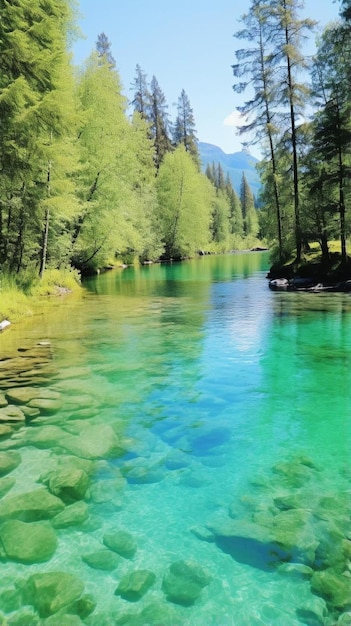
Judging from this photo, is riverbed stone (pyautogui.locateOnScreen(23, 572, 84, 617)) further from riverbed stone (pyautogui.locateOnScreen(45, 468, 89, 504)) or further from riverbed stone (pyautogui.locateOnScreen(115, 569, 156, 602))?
riverbed stone (pyautogui.locateOnScreen(45, 468, 89, 504))

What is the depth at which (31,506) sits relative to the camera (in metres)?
4.51

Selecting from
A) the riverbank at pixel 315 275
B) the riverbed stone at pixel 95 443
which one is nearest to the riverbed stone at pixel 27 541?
the riverbed stone at pixel 95 443

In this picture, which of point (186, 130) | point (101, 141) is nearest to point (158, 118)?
point (186, 130)

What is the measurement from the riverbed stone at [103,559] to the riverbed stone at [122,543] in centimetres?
6

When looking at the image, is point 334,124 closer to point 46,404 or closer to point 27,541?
point 46,404

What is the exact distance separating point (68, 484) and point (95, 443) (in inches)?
41.1

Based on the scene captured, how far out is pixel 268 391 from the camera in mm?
7934

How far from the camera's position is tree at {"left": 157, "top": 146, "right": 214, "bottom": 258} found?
176 feet

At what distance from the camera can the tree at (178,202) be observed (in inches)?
2109

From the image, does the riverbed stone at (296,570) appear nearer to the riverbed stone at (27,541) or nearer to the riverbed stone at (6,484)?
the riverbed stone at (27,541)

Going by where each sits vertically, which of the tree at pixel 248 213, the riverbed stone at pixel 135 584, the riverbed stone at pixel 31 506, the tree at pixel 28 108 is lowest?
the riverbed stone at pixel 135 584

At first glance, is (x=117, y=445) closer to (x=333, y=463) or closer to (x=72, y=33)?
(x=333, y=463)

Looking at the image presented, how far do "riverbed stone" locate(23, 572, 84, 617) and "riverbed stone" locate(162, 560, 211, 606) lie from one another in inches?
27.3

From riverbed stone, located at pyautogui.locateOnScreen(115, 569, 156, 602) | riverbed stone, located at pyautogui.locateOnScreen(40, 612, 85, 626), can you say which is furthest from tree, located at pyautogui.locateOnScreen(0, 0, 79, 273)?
riverbed stone, located at pyautogui.locateOnScreen(40, 612, 85, 626)
